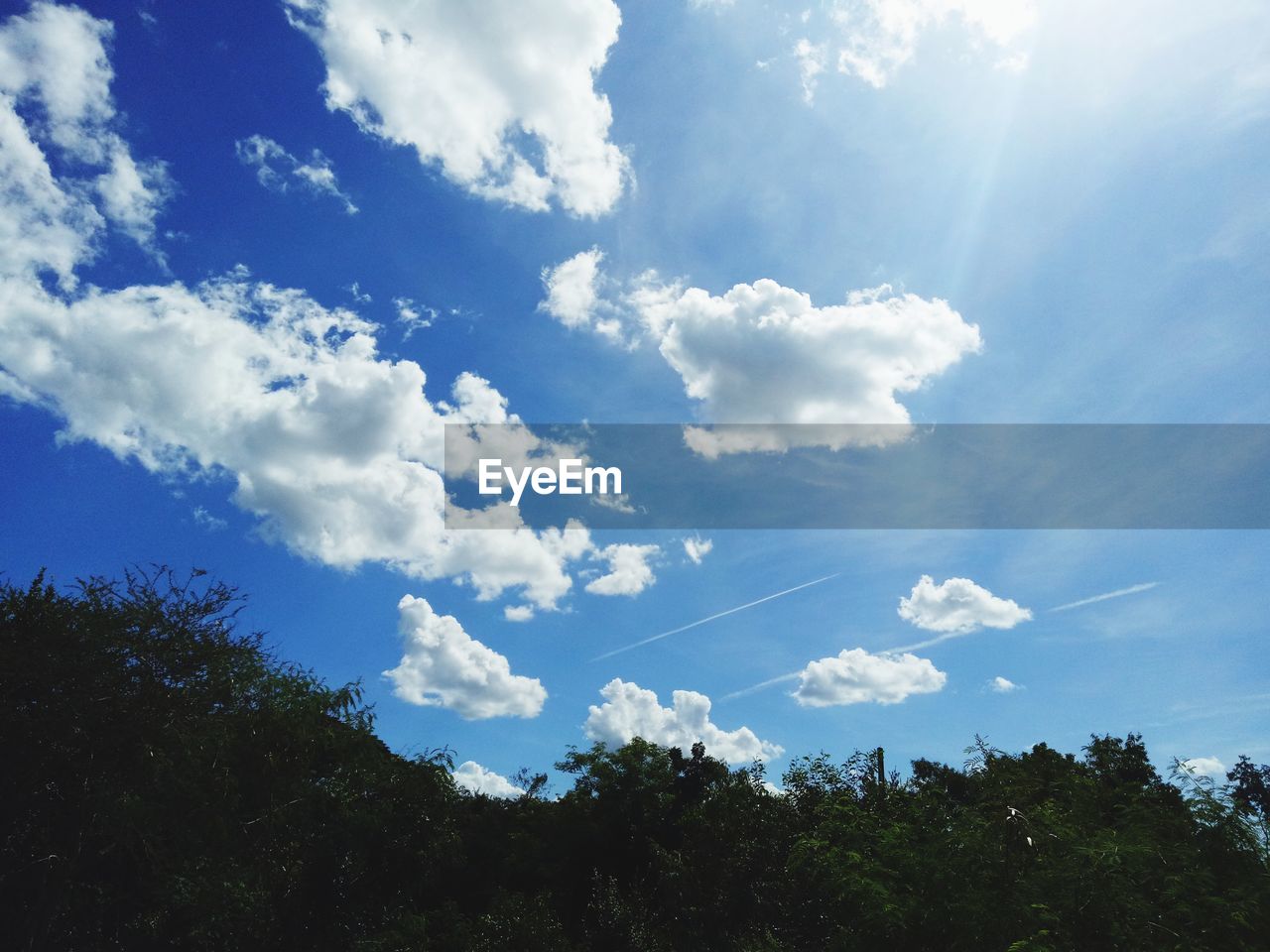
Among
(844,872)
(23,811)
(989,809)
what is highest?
(23,811)

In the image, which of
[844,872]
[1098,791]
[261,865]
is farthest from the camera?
[261,865]

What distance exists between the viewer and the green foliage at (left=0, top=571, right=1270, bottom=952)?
40.1ft

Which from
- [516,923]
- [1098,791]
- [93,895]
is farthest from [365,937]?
[1098,791]

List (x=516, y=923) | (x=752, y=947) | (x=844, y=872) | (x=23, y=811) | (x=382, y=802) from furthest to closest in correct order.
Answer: (x=382, y=802) → (x=23, y=811) → (x=516, y=923) → (x=752, y=947) → (x=844, y=872)

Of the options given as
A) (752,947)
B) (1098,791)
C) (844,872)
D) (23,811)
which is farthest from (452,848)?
(1098,791)

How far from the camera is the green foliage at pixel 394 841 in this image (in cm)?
1223

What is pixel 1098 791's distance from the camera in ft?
59.0

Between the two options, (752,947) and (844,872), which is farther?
(752,947)

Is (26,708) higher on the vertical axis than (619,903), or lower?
higher

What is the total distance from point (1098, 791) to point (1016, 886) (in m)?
7.06

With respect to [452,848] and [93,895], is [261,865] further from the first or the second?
[452,848]

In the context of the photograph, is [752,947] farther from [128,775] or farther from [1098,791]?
[128,775]

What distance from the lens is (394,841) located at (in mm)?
30719

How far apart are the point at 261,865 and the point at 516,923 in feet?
36.9
